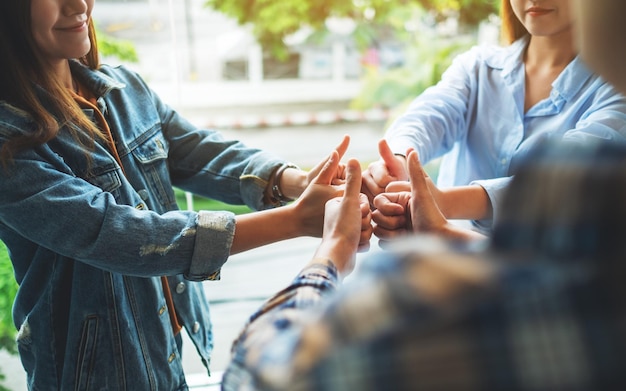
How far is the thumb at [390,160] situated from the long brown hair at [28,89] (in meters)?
0.67

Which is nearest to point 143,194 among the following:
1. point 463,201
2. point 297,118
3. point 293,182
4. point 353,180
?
point 293,182

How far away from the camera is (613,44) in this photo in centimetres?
59

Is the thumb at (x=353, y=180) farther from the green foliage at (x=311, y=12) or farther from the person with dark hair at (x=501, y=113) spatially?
A: the green foliage at (x=311, y=12)

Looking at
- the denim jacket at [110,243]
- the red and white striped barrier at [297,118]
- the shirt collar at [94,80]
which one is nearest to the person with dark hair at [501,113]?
the denim jacket at [110,243]

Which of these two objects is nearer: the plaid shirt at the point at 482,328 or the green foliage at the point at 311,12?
the plaid shirt at the point at 482,328

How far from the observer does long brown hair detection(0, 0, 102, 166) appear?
1.11m

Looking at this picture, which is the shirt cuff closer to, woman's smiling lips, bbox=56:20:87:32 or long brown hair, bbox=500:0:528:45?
long brown hair, bbox=500:0:528:45

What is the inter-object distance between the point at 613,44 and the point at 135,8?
2013 millimetres

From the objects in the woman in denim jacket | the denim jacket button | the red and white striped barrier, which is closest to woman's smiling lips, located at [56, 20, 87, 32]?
the woman in denim jacket

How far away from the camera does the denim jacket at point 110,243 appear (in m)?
1.08

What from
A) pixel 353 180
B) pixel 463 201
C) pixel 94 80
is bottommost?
pixel 463 201

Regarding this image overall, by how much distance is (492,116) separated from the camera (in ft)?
4.98

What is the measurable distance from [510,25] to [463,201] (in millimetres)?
510

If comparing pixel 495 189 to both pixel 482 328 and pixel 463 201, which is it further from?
pixel 482 328
